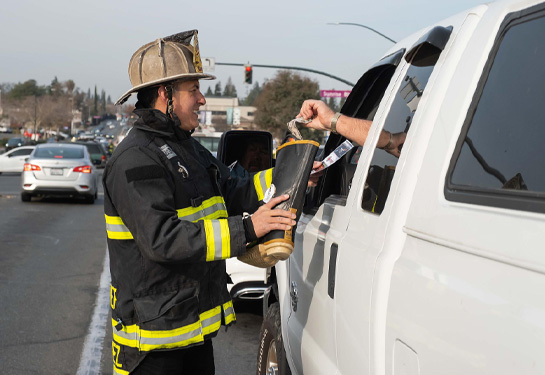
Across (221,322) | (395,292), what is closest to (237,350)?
(221,322)

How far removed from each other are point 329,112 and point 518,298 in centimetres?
194

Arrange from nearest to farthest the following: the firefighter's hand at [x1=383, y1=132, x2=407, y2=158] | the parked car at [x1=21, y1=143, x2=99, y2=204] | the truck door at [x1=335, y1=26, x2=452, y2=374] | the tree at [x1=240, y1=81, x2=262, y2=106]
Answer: the truck door at [x1=335, y1=26, x2=452, y2=374]
the firefighter's hand at [x1=383, y1=132, x2=407, y2=158]
the parked car at [x1=21, y1=143, x2=99, y2=204]
the tree at [x1=240, y1=81, x2=262, y2=106]

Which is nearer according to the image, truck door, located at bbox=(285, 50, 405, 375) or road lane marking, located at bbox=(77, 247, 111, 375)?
truck door, located at bbox=(285, 50, 405, 375)

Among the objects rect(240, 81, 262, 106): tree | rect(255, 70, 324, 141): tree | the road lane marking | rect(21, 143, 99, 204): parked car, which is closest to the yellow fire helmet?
the road lane marking

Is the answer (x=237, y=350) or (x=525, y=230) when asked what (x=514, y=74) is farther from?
(x=237, y=350)

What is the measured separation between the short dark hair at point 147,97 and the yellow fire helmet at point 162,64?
5 cm

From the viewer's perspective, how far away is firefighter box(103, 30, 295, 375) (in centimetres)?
291

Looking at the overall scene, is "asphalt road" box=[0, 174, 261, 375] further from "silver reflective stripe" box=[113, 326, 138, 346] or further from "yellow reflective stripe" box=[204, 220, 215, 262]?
"yellow reflective stripe" box=[204, 220, 215, 262]

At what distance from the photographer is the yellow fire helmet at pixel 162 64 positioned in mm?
3186

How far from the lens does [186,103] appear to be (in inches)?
128

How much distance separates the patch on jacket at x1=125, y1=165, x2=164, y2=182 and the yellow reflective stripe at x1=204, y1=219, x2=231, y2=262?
0.93ft

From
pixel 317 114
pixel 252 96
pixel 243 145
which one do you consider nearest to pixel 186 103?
pixel 317 114

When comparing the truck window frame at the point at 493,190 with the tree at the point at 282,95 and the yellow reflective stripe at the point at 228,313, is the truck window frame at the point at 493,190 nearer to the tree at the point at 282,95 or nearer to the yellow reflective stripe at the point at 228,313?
the yellow reflective stripe at the point at 228,313

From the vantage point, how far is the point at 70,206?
740 inches
